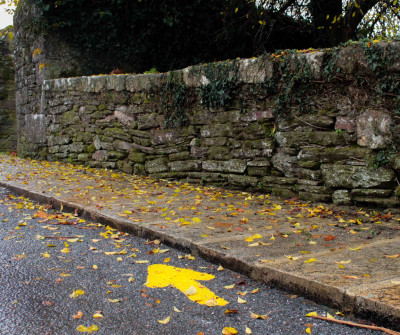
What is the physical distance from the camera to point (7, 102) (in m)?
13.4

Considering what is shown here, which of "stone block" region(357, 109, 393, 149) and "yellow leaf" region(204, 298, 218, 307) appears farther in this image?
"stone block" region(357, 109, 393, 149)

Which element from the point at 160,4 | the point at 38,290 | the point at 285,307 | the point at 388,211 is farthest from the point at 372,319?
the point at 160,4

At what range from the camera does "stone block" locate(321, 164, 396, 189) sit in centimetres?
446

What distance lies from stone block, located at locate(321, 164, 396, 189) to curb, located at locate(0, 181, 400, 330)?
2098 millimetres

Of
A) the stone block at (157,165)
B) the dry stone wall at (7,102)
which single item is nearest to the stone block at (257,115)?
the stone block at (157,165)

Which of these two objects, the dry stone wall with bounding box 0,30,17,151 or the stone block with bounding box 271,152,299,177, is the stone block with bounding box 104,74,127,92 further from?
the dry stone wall with bounding box 0,30,17,151

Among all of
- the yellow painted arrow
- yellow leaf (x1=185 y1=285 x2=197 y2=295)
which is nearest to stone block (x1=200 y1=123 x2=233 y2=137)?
the yellow painted arrow

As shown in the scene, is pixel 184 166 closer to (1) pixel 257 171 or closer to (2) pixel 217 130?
(2) pixel 217 130

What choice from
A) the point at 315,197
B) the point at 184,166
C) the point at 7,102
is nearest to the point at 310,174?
the point at 315,197

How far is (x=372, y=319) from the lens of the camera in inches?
89.3

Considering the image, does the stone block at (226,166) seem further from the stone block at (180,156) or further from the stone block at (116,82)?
the stone block at (116,82)

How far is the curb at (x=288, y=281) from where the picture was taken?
2.24m

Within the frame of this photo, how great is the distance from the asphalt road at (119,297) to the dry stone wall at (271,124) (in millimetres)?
2232

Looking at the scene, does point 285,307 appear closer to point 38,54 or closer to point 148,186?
point 148,186
